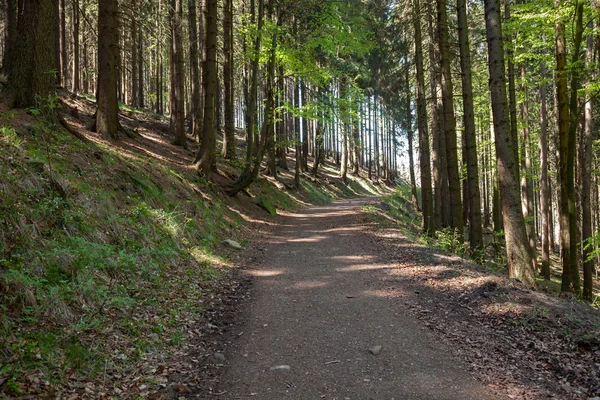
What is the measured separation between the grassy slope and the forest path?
42.5 inches

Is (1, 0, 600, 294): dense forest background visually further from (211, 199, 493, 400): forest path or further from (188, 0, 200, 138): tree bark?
(211, 199, 493, 400): forest path

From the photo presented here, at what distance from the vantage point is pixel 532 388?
13.5 ft

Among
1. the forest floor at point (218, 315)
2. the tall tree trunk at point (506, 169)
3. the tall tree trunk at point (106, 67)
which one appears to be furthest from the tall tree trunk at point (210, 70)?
the tall tree trunk at point (506, 169)

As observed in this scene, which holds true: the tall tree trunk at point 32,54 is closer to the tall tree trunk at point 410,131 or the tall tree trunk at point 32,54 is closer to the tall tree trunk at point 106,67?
the tall tree trunk at point 106,67

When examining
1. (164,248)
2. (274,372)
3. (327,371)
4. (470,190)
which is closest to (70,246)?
(164,248)

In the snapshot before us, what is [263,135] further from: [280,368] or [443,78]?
[280,368]

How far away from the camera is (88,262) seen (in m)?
5.63

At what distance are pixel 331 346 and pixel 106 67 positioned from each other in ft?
38.5

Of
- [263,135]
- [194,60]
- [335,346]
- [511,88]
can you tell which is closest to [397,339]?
[335,346]

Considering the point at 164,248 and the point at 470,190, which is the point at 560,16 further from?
the point at 164,248

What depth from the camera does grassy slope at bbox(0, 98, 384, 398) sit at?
3936mm

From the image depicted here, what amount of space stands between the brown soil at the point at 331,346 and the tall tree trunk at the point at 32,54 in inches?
251

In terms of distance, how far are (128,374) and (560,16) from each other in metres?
12.1

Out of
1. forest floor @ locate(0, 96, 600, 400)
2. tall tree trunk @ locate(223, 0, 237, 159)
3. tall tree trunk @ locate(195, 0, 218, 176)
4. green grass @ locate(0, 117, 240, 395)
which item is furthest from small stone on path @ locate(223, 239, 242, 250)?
tall tree trunk @ locate(223, 0, 237, 159)
